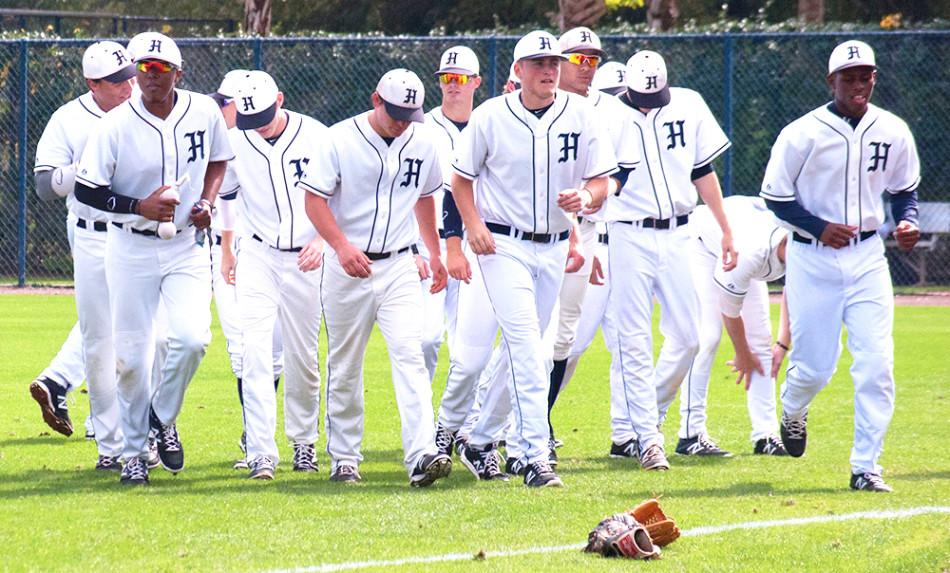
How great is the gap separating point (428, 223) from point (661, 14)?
17.4m

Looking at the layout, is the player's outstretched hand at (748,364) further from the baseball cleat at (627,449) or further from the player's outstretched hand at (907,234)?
the player's outstretched hand at (907,234)

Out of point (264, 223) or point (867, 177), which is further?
point (264, 223)

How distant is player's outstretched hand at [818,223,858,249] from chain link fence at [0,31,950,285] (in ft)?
40.2

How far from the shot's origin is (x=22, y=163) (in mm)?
21141

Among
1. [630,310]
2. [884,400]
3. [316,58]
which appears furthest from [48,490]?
[316,58]

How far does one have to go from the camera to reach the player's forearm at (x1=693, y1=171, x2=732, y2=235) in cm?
940

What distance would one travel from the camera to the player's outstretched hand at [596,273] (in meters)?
9.48

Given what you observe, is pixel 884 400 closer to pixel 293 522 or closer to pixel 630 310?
pixel 630 310

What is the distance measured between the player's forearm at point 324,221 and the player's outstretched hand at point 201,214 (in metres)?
0.50

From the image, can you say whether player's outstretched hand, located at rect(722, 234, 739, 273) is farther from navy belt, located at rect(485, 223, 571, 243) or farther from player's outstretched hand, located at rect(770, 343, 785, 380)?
navy belt, located at rect(485, 223, 571, 243)

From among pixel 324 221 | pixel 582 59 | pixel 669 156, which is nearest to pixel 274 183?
pixel 324 221

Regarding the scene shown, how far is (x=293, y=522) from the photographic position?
717cm

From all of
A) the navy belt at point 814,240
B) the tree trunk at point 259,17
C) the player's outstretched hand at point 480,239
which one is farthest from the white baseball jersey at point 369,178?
the tree trunk at point 259,17

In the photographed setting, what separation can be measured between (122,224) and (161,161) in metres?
0.38
